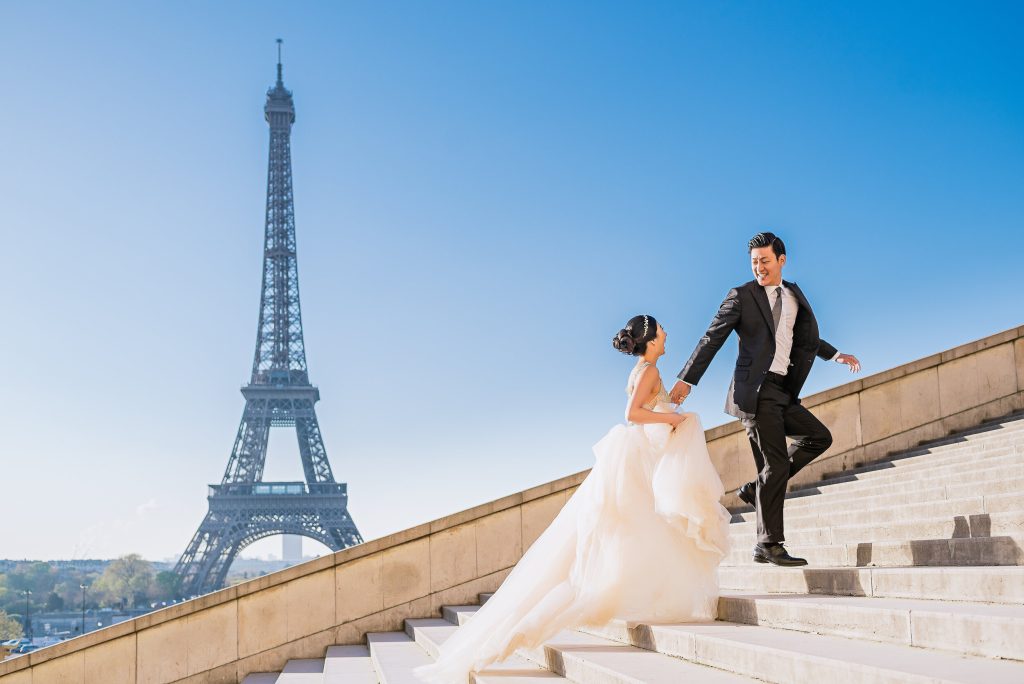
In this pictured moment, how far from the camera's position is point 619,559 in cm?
460

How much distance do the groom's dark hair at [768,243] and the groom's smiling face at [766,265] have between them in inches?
0.6

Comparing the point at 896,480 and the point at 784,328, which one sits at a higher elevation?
the point at 784,328

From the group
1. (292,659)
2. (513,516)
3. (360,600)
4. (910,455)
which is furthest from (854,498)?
(292,659)

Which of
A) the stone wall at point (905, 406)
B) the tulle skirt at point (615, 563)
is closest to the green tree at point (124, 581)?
the stone wall at point (905, 406)

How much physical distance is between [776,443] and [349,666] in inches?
139

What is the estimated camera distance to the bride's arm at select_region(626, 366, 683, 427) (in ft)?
16.3

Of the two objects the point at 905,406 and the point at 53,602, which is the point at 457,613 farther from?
the point at 53,602

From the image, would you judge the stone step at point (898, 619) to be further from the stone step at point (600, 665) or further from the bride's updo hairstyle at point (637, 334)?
the bride's updo hairstyle at point (637, 334)

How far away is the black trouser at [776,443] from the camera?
521 centimetres

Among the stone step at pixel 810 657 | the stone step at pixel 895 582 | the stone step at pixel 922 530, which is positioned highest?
the stone step at pixel 922 530

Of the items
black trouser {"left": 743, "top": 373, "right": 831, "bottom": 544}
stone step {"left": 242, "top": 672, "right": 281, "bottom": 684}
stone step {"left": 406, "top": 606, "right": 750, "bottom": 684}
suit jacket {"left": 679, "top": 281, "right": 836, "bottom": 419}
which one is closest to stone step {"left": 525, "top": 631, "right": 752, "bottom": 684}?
stone step {"left": 406, "top": 606, "right": 750, "bottom": 684}

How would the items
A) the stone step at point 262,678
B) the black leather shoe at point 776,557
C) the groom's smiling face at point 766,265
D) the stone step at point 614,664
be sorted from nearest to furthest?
the stone step at point 614,664 < the black leather shoe at point 776,557 < the groom's smiling face at point 766,265 < the stone step at point 262,678

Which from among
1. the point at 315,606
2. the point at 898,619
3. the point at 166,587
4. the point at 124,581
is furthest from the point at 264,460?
the point at 898,619

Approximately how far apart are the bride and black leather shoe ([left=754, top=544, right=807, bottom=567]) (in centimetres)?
53
